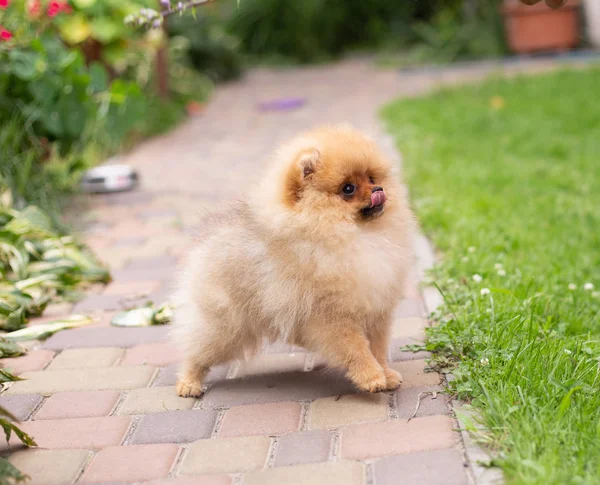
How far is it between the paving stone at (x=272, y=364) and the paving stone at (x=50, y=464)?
81cm

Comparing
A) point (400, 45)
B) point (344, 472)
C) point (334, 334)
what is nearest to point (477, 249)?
point (334, 334)

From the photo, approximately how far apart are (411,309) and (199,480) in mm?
1593

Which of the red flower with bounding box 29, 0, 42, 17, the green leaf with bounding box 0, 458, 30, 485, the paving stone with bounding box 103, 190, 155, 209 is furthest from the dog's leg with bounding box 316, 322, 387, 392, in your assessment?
the red flower with bounding box 29, 0, 42, 17

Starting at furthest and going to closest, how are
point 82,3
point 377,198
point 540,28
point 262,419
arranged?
point 540,28 → point 82,3 → point 262,419 → point 377,198

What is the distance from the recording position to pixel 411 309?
3.61m

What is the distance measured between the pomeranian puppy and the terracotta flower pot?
31.0 feet

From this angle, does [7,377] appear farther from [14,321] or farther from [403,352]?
[403,352]

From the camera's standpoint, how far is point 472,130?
7.45 metres

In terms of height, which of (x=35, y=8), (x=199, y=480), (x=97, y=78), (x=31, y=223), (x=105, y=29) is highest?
(x=35, y=8)

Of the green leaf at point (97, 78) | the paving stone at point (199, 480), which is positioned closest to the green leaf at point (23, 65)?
the green leaf at point (97, 78)

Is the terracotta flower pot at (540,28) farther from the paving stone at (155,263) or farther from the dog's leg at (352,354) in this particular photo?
the dog's leg at (352,354)

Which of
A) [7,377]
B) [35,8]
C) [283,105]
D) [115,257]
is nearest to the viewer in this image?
[7,377]

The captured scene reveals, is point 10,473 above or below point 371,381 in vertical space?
above

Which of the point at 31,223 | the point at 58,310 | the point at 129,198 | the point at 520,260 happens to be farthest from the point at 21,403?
the point at 129,198
